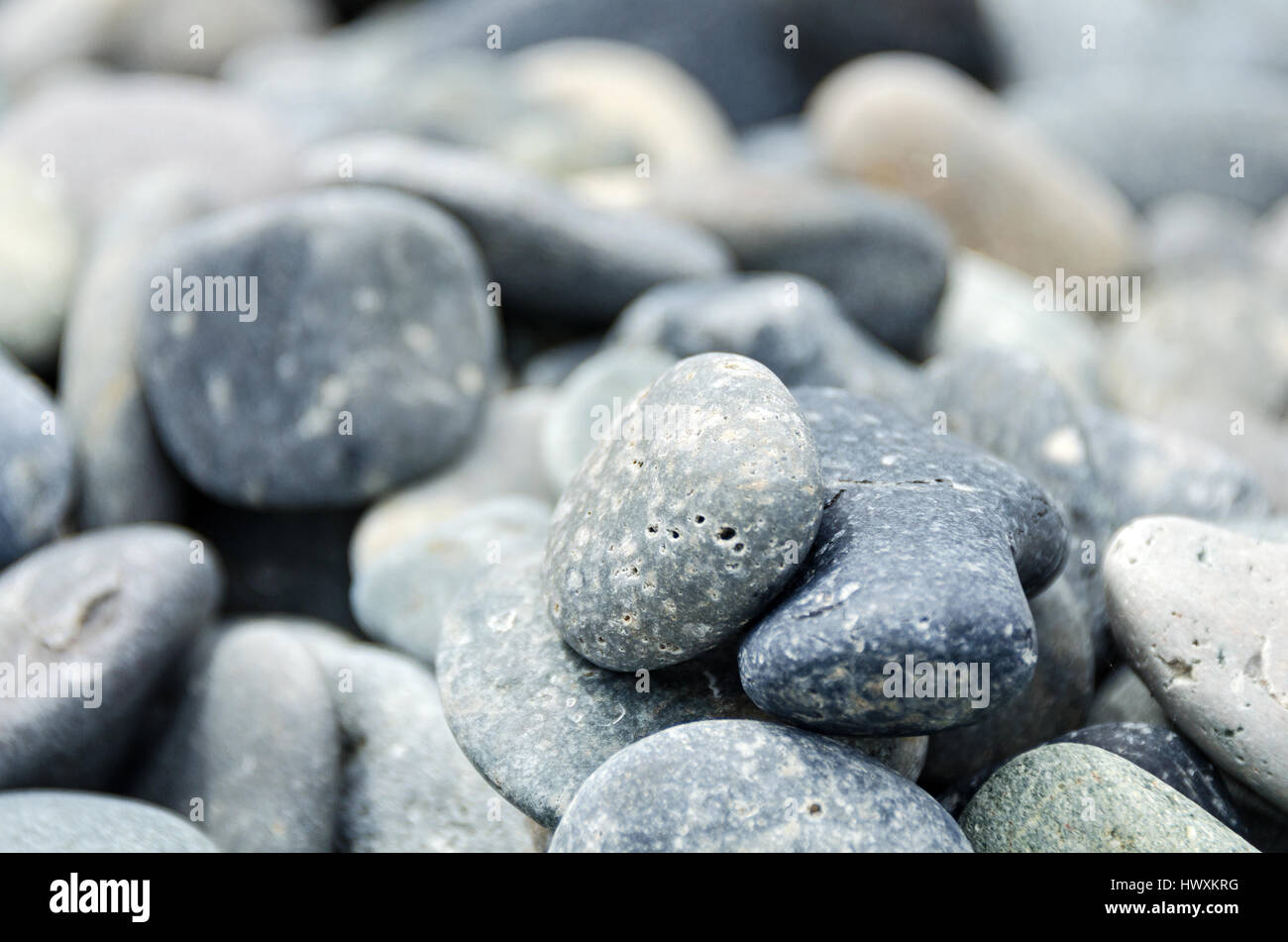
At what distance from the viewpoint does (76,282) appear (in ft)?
9.59

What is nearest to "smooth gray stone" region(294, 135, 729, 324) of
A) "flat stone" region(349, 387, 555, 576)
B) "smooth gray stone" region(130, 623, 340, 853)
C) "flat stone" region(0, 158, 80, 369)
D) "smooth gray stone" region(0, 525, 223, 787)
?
"flat stone" region(349, 387, 555, 576)

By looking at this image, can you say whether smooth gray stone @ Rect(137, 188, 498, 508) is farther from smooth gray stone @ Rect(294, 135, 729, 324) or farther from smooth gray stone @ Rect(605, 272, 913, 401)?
smooth gray stone @ Rect(605, 272, 913, 401)

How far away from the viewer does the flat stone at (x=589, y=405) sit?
2322mm

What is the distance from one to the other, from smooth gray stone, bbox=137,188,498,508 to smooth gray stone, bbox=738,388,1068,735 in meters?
1.28

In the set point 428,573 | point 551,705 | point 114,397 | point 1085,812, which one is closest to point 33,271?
point 114,397

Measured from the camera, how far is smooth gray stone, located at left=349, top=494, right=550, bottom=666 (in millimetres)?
2172

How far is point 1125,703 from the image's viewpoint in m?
1.87

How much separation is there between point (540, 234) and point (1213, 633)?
189cm

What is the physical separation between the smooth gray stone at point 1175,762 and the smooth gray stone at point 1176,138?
440cm

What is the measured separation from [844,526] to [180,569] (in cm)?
142

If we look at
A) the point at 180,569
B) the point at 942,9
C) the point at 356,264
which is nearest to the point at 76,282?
the point at 356,264

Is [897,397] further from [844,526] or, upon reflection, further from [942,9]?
[942,9]

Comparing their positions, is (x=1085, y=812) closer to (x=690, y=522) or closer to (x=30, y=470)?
(x=690, y=522)

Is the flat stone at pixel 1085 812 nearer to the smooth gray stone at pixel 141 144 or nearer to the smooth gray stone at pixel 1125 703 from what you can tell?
the smooth gray stone at pixel 1125 703
